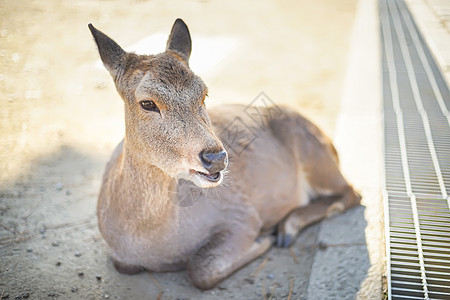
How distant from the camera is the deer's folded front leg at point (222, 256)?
3.59 metres

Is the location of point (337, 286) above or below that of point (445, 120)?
below

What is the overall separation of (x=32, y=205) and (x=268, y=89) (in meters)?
4.07

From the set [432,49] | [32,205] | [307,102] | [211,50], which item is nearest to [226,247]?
[32,205]

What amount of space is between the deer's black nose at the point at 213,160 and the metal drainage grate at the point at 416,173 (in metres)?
1.77

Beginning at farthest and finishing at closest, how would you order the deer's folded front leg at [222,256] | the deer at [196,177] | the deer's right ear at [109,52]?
the deer's folded front leg at [222,256], the deer's right ear at [109,52], the deer at [196,177]

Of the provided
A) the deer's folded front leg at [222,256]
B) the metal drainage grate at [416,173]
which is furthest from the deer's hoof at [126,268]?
the metal drainage grate at [416,173]

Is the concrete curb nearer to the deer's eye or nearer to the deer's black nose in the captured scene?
the deer's black nose

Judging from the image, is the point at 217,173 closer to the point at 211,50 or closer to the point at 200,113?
the point at 200,113

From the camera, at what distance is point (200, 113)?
3057 mm

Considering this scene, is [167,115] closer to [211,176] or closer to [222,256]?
[211,176]

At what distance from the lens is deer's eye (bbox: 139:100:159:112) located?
9.77 feet

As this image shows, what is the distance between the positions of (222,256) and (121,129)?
2.67 m

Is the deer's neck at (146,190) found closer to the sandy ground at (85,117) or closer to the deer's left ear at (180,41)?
the sandy ground at (85,117)

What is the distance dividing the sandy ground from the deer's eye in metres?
1.54
